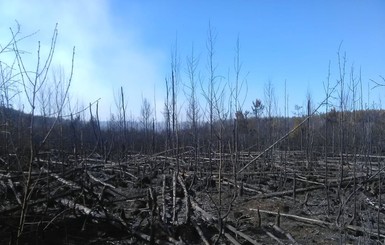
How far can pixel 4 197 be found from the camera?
201 inches

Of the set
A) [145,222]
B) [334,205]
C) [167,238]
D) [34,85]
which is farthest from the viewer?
[334,205]

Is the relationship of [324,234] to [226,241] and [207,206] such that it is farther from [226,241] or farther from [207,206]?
[207,206]

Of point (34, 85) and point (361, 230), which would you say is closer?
point (34, 85)

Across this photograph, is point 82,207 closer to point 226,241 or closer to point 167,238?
point 167,238


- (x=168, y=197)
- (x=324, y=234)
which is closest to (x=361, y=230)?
(x=324, y=234)

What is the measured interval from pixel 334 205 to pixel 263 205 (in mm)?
1235

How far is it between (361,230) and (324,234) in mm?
555

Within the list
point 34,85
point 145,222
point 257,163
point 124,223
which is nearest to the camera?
point 34,85

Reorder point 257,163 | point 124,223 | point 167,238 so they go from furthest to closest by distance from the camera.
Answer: point 257,163 < point 124,223 < point 167,238

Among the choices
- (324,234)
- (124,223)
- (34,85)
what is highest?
(34,85)

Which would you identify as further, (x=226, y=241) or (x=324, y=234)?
(x=324, y=234)

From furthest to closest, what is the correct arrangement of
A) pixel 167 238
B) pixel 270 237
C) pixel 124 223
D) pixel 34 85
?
pixel 270 237 < pixel 124 223 < pixel 167 238 < pixel 34 85

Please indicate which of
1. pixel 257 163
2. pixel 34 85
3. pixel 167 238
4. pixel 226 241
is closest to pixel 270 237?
pixel 226 241

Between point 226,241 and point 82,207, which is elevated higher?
point 82,207
